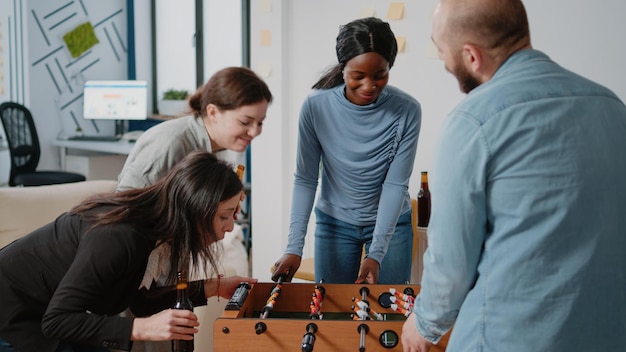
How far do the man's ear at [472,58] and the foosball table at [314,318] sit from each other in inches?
27.0

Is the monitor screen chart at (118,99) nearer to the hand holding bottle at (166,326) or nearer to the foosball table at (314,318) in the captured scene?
the foosball table at (314,318)

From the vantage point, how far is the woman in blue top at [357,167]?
2.09 meters

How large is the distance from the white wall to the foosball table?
1.64 metres

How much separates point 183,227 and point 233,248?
71.5 inches

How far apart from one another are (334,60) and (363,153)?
163 cm

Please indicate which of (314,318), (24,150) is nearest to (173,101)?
(24,150)

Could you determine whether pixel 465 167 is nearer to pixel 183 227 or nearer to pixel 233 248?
pixel 183 227

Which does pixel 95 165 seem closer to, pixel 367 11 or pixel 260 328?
pixel 367 11

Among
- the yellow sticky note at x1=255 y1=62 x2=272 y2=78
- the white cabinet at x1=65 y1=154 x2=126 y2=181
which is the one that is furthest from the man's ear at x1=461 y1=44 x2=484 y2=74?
the white cabinet at x1=65 y1=154 x2=126 y2=181

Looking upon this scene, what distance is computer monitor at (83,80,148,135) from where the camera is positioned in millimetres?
6125

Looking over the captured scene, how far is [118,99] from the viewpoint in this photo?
242 inches

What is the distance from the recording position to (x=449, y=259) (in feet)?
4.05

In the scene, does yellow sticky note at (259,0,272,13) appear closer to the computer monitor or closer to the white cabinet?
the computer monitor

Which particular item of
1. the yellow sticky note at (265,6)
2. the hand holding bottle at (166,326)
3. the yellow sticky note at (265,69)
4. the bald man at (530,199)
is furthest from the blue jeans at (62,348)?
the yellow sticky note at (265,6)
